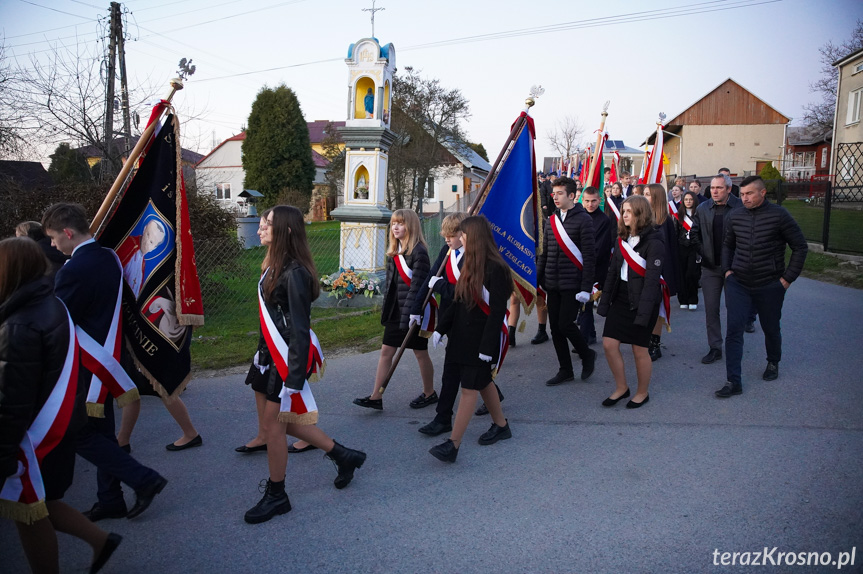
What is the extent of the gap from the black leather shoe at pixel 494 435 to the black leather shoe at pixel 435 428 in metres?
0.28

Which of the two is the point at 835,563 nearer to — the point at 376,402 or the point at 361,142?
the point at 376,402

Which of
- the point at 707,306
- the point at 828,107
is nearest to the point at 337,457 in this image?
the point at 707,306

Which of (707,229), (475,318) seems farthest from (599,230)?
(475,318)

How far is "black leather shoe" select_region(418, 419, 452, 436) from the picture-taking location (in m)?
4.64

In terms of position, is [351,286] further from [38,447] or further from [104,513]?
[38,447]

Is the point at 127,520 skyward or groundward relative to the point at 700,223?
groundward

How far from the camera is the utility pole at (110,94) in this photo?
1133cm

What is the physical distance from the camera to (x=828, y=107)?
134 feet

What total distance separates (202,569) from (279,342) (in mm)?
1201

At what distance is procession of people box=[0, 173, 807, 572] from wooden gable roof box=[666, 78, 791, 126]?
45807 millimetres

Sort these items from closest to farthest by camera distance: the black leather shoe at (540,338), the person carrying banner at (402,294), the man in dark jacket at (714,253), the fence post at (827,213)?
the person carrying banner at (402,294)
the man in dark jacket at (714,253)
the black leather shoe at (540,338)
the fence post at (827,213)

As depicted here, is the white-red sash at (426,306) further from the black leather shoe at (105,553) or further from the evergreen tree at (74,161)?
the evergreen tree at (74,161)

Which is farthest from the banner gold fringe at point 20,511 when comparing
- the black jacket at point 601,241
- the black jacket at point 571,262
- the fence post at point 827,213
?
the fence post at point 827,213

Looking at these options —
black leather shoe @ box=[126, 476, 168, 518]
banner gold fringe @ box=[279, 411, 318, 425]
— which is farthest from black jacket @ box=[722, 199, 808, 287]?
black leather shoe @ box=[126, 476, 168, 518]
